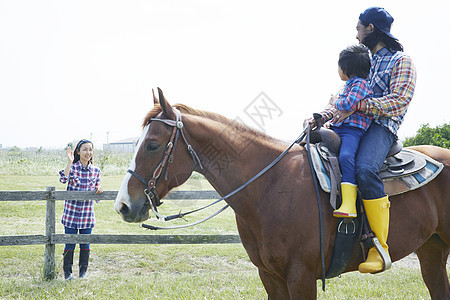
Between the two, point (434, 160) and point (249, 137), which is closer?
point (249, 137)

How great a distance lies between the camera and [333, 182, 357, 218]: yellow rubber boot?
2729 mm

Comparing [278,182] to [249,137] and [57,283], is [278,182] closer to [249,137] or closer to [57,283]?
[249,137]

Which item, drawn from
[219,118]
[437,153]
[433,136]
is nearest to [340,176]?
[219,118]

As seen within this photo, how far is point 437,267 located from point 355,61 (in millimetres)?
2436

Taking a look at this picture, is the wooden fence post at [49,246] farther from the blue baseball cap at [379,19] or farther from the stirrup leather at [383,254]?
the blue baseball cap at [379,19]

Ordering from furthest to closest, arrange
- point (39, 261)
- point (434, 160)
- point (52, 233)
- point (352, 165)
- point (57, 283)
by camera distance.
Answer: point (39, 261) → point (52, 233) → point (57, 283) → point (434, 160) → point (352, 165)

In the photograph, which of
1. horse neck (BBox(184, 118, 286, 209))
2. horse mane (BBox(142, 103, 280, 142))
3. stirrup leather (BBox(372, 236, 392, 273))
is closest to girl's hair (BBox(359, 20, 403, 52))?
horse mane (BBox(142, 103, 280, 142))

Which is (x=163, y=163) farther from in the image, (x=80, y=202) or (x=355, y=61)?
(x=80, y=202)

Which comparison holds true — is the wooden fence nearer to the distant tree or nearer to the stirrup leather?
the stirrup leather

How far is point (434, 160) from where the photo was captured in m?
3.37

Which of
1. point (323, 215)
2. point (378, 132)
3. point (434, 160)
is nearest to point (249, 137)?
point (323, 215)

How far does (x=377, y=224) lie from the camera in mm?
2877

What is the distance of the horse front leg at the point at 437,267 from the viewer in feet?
12.1

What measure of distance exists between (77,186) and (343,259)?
494cm
